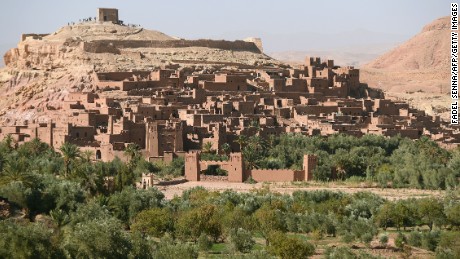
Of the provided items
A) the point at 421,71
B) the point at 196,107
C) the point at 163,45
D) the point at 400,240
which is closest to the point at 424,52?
the point at 421,71

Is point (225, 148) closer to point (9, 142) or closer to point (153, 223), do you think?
point (9, 142)

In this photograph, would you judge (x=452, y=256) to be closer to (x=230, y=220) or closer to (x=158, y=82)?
(x=230, y=220)

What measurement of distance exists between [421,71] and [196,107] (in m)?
40.6

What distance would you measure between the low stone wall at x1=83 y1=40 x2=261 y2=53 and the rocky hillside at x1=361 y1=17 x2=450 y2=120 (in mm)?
8797

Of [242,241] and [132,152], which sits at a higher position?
[132,152]

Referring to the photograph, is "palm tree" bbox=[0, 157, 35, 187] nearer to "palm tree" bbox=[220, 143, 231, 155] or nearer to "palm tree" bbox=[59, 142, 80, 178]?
"palm tree" bbox=[59, 142, 80, 178]

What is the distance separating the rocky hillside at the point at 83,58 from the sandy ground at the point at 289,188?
11.4m

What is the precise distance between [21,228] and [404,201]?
1576 centimetres

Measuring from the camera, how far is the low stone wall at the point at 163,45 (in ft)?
204

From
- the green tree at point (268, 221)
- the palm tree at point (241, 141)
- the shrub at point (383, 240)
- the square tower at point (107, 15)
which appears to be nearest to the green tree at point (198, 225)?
the green tree at point (268, 221)

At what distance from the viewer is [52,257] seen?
28703mm

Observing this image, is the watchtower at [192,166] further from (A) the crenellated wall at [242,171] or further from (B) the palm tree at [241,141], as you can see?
(B) the palm tree at [241,141]

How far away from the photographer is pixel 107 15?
72000mm

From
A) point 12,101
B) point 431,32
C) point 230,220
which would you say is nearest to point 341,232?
point 230,220
